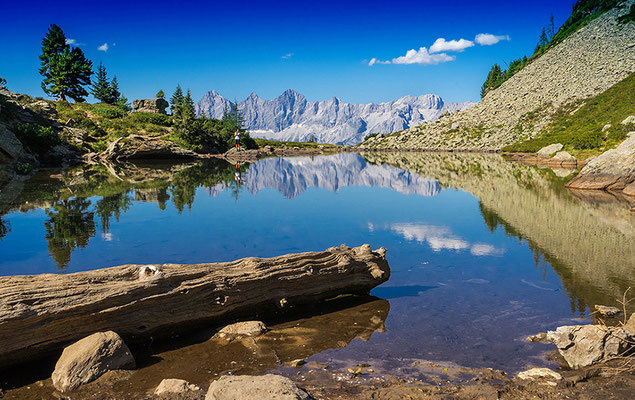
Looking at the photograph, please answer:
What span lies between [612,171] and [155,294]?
41835mm

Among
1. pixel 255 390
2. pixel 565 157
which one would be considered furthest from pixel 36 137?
pixel 565 157

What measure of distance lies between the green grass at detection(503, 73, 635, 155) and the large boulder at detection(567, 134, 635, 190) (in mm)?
34776

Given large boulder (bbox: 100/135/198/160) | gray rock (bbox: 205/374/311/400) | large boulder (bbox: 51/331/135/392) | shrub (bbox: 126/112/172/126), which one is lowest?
large boulder (bbox: 51/331/135/392)

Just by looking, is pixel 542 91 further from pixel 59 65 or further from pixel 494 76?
pixel 59 65

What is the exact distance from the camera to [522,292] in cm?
1381

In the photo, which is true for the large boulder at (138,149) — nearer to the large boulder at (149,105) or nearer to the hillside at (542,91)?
A: the large boulder at (149,105)

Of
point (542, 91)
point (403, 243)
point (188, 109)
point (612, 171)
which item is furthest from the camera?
point (542, 91)

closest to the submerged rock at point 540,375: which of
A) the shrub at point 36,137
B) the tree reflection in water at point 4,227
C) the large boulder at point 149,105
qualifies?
the tree reflection in water at point 4,227

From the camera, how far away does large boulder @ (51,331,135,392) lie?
8133mm

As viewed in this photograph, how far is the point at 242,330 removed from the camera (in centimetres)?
1080

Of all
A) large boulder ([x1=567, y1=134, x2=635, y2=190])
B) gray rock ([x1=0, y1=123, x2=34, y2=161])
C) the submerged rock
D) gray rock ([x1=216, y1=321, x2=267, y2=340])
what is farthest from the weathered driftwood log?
gray rock ([x1=0, y1=123, x2=34, y2=161])

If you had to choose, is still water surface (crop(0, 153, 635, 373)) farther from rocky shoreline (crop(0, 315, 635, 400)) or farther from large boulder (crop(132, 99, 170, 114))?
large boulder (crop(132, 99, 170, 114))

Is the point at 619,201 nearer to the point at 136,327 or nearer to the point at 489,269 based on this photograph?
the point at 489,269

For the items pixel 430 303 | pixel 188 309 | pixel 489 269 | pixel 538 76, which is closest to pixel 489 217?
pixel 489 269
